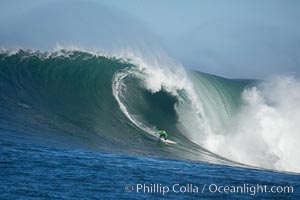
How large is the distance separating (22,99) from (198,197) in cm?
882

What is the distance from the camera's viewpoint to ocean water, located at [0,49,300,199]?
10391mm

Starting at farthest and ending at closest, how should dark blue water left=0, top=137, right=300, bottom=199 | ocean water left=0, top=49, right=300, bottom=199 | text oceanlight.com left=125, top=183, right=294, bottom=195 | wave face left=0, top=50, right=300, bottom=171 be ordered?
wave face left=0, top=50, right=300, bottom=171 < ocean water left=0, top=49, right=300, bottom=199 < text oceanlight.com left=125, top=183, right=294, bottom=195 < dark blue water left=0, top=137, right=300, bottom=199

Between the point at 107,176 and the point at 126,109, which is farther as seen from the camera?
the point at 126,109

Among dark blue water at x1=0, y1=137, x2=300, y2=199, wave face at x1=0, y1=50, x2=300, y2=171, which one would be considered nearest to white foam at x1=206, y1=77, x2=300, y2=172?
wave face at x1=0, y1=50, x2=300, y2=171

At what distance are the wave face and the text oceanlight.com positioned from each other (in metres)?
3.08

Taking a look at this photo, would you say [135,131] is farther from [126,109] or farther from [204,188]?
[204,188]

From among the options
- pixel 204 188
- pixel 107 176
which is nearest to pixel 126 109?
pixel 107 176

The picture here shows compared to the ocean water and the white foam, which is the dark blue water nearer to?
the ocean water

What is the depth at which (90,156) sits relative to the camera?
12.1 meters

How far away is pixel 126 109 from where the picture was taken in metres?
18.3

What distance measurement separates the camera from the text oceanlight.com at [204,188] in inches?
398

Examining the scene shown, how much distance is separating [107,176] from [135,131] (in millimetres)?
5727

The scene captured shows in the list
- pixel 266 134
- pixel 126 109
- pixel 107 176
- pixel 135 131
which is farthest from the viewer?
pixel 266 134

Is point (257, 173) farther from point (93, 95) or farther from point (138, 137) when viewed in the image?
point (93, 95)
